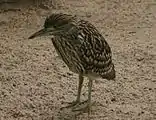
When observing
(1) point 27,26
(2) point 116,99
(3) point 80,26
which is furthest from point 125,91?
(1) point 27,26

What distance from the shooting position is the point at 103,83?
467cm

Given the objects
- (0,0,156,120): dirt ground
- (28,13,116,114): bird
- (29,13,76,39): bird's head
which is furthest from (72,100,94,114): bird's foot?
(29,13,76,39): bird's head

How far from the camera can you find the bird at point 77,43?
3.89m

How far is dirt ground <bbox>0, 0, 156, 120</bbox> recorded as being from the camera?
429cm

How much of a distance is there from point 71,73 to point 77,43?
3.15 ft

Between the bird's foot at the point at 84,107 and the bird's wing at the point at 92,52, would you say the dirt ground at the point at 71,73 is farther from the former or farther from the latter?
the bird's wing at the point at 92,52

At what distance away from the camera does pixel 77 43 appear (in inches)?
154

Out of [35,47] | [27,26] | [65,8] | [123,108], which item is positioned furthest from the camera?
[65,8]

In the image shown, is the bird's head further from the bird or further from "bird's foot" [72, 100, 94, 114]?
"bird's foot" [72, 100, 94, 114]

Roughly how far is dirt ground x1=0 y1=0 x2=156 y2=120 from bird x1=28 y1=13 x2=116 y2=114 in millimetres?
423

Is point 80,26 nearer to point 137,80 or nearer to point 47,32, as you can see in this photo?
point 47,32

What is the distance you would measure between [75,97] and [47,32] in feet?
2.80

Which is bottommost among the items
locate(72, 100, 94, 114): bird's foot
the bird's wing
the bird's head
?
locate(72, 100, 94, 114): bird's foot

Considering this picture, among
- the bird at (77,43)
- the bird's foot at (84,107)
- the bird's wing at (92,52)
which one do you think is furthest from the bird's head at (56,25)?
the bird's foot at (84,107)
